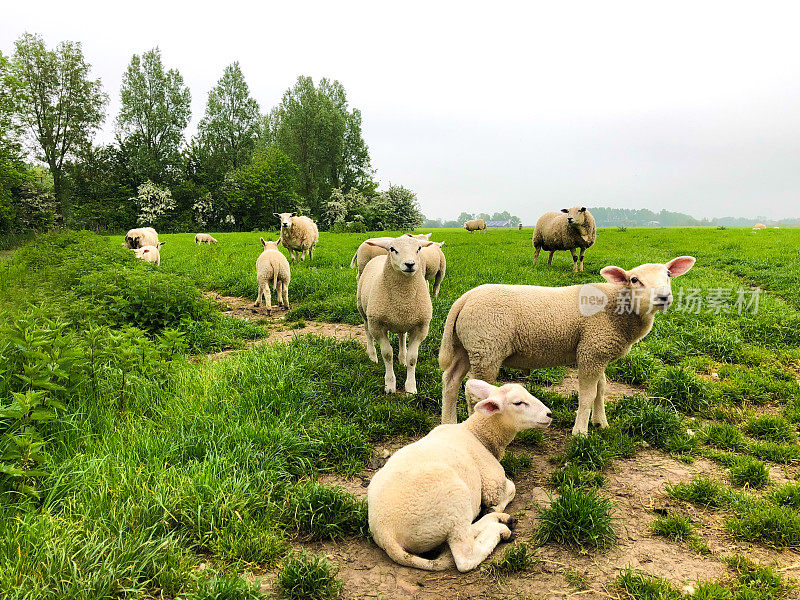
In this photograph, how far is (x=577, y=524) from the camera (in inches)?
121

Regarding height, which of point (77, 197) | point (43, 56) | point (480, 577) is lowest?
point (480, 577)

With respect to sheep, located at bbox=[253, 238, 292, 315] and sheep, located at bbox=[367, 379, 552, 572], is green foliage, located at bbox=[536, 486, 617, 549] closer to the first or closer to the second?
sheep, located at bbox=[367, 379, 552, 572]

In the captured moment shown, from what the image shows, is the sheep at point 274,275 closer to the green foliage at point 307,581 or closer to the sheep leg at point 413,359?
the sheep leg at point 413,359

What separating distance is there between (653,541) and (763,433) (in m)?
2.39

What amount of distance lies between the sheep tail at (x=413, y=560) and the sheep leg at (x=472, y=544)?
3.0 inches

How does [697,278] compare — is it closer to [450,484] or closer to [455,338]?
[455,338]

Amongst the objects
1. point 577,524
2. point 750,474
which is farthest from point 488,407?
point 750,474

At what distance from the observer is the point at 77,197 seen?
4700 cm

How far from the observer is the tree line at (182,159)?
135 ft

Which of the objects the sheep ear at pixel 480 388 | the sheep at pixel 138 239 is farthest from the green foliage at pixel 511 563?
the sheep at pixel 138 239

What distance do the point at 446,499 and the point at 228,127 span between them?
60606mm

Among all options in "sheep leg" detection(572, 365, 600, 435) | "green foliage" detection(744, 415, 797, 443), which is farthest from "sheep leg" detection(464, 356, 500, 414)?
"green foliage" detection(744, 415, 797, 443)

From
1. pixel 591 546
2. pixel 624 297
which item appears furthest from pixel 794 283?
pixel 591 546

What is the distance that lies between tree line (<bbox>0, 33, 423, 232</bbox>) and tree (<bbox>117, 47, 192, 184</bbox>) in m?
0.11
